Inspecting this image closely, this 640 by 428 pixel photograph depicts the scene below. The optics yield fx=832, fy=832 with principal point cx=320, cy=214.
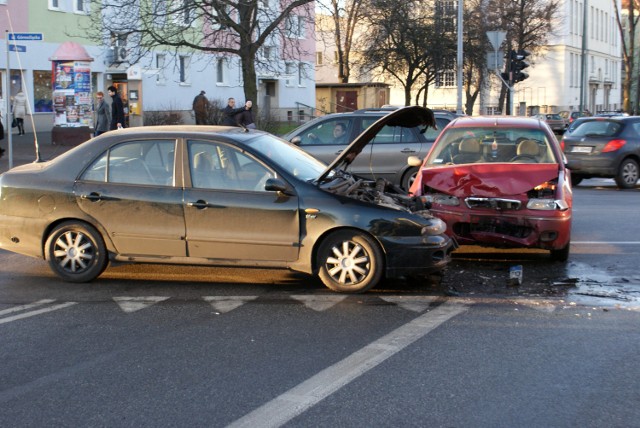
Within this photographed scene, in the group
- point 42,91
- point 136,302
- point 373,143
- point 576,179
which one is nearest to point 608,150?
point 576,179

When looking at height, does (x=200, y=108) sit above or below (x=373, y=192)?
above

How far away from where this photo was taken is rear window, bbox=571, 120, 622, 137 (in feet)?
62.6

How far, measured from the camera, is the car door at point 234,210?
7.68 meters

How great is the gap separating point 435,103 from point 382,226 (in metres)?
69.4

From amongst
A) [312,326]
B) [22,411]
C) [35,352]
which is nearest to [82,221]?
[35,352]

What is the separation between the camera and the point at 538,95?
75625 mm

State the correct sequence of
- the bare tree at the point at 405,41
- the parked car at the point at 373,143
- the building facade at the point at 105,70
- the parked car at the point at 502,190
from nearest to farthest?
the parked car at the point at 502,190 → the parked car at the point at 373,143 → the building facade at the point at 105,70 → the bare tree at the point at 405,41

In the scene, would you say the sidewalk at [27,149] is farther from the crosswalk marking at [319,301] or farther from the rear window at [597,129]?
the crosswalk marking at [319,301]

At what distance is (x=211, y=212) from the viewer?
778 cm

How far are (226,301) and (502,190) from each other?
341cm

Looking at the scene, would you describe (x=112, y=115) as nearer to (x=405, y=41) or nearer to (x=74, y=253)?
(x=74, y=253)

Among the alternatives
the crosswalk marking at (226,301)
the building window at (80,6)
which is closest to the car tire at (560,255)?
the crosswalk marking at (226,301)

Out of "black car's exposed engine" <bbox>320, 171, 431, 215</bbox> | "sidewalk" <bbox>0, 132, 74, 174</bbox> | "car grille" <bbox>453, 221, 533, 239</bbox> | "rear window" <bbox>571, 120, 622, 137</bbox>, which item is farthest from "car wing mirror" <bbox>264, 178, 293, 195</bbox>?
"sidewalk" <bbox>0, 132, 74, 174</bbox>

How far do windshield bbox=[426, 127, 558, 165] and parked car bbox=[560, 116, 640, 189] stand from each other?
8.97 m
